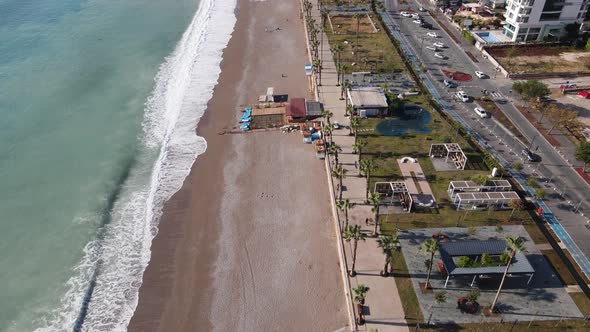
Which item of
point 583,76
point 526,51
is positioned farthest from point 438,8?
point 583,76

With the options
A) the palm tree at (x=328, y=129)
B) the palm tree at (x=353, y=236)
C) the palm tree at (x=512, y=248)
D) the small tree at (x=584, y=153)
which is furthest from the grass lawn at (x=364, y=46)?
the palm tree at (x=512, y=248)

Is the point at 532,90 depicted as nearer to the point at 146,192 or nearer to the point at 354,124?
the point at 354,124

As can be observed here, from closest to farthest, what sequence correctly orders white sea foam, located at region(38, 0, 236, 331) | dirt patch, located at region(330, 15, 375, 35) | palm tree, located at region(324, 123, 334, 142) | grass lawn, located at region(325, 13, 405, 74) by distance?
white sea foam, located at region(38, 0, 236, 331) < palm tree, located at region(324, 123, 334, 142) < grass lawn, located at region(325, 13, 405, 74) < dirt patch, located at region(330, 15, 375, 35)

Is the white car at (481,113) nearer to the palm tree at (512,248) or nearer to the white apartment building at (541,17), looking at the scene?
the palm tree at (512,248)

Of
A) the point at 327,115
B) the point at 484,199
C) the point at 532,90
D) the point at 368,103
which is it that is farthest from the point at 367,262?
the point at 532,90

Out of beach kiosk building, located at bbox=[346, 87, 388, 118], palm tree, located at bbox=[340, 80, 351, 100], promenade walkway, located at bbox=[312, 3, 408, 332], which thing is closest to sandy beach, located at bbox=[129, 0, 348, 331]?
promenade walkway, located at bbox=[312, 3, 408, 332]

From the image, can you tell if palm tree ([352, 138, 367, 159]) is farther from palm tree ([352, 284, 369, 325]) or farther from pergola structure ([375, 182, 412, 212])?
palm tree ([352, 284, 369, 325])
